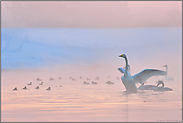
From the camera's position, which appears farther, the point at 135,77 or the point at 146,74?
the point at 135,77

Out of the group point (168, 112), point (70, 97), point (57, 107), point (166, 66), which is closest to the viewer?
point (168, 112)

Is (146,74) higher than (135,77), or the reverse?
(146,74)

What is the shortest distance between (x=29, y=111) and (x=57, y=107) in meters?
1.01

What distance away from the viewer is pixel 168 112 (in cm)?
1055

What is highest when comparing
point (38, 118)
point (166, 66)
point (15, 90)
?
point (166, 66)

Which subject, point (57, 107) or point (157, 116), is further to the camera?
point (57, 107)

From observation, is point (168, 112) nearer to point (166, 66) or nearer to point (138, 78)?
point (138, 78)

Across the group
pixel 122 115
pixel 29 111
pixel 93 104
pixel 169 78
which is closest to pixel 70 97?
pixel 93 104

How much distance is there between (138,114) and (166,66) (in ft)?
55.4

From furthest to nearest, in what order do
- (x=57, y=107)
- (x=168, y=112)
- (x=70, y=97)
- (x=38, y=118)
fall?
(x=70, y=97) < (x=57, y=107) < (x=168, y=112) < (x=38, y=118)

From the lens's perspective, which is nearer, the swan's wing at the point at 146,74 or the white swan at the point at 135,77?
the white swan at the point at 135,77

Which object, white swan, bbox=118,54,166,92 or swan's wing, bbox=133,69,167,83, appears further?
swan's wing, bbox=133,69,167,83

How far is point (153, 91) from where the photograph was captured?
659 inches

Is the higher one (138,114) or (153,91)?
(153,91)
